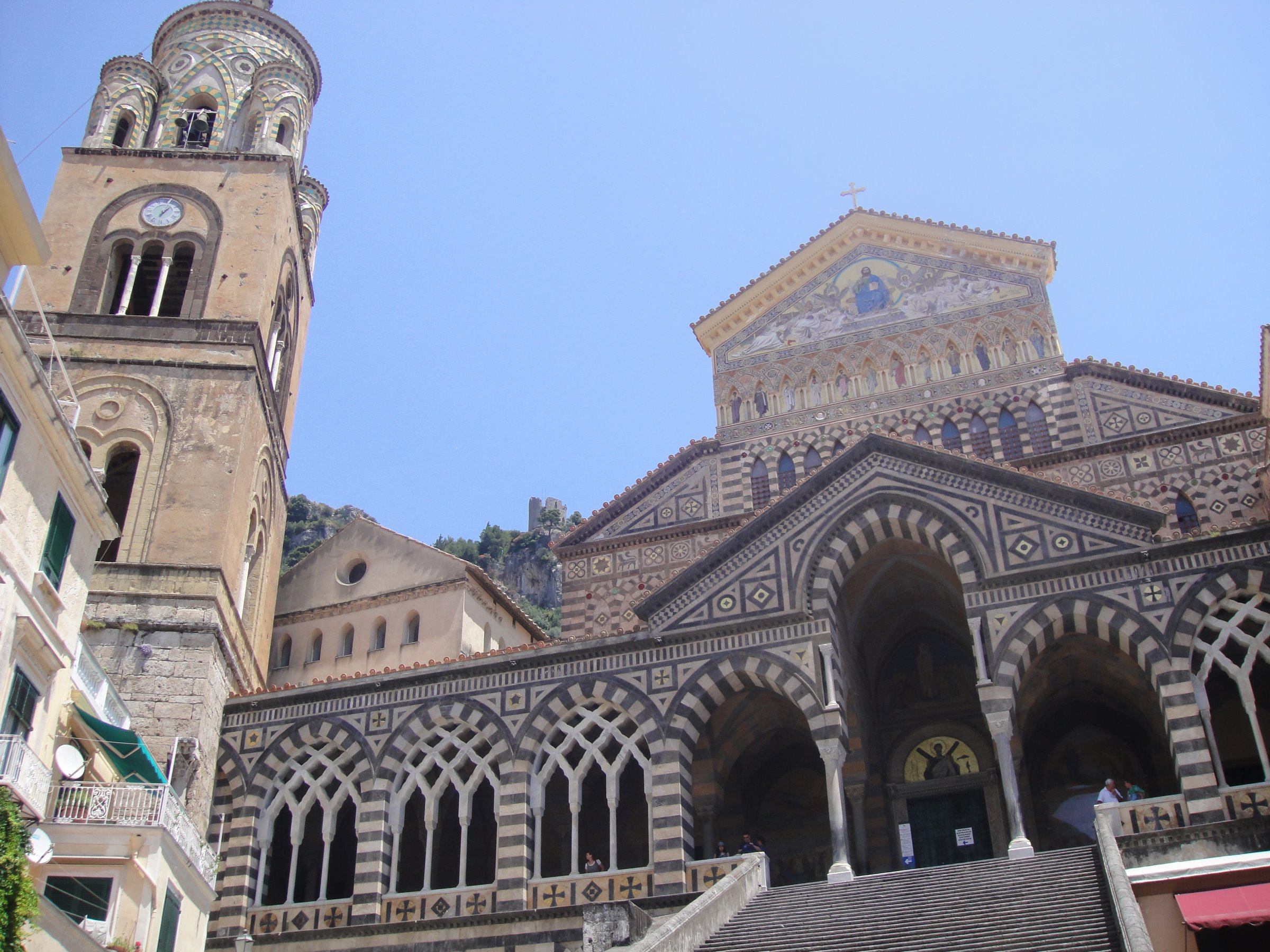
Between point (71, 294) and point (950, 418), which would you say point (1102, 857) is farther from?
point (71, 294)

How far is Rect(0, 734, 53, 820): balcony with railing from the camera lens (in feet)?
53.2

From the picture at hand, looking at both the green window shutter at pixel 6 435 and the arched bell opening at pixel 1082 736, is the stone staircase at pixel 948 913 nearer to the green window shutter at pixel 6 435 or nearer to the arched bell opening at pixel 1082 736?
the arched bell opening at pixel 1082 736

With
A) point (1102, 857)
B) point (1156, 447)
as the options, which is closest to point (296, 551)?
point (1156, 447)

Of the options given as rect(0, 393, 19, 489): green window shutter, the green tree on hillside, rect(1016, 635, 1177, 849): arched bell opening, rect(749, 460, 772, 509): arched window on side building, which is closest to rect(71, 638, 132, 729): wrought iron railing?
rect(0, 393, 19, 489): green window shutter

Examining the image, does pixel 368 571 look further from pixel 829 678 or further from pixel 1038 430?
pixel 1038 430

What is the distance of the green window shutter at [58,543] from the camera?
18250mm

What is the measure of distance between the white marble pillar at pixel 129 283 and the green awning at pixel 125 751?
40.5 ft

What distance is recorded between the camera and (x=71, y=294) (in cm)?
2898

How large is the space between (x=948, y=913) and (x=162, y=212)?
2510 cm

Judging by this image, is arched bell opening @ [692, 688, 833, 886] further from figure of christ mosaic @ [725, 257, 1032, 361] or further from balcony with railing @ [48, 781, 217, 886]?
figure of christ mosaic @ [725, 257, 1032, 361]

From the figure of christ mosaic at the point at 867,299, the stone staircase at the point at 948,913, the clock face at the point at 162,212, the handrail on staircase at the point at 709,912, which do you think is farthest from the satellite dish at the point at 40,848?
the figure of christ mosaic at the point at 867,299

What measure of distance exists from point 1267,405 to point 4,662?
22.7 metres

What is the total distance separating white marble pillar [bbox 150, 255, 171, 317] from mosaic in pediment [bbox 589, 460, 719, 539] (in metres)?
11.9

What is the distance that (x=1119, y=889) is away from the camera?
14625 mm
